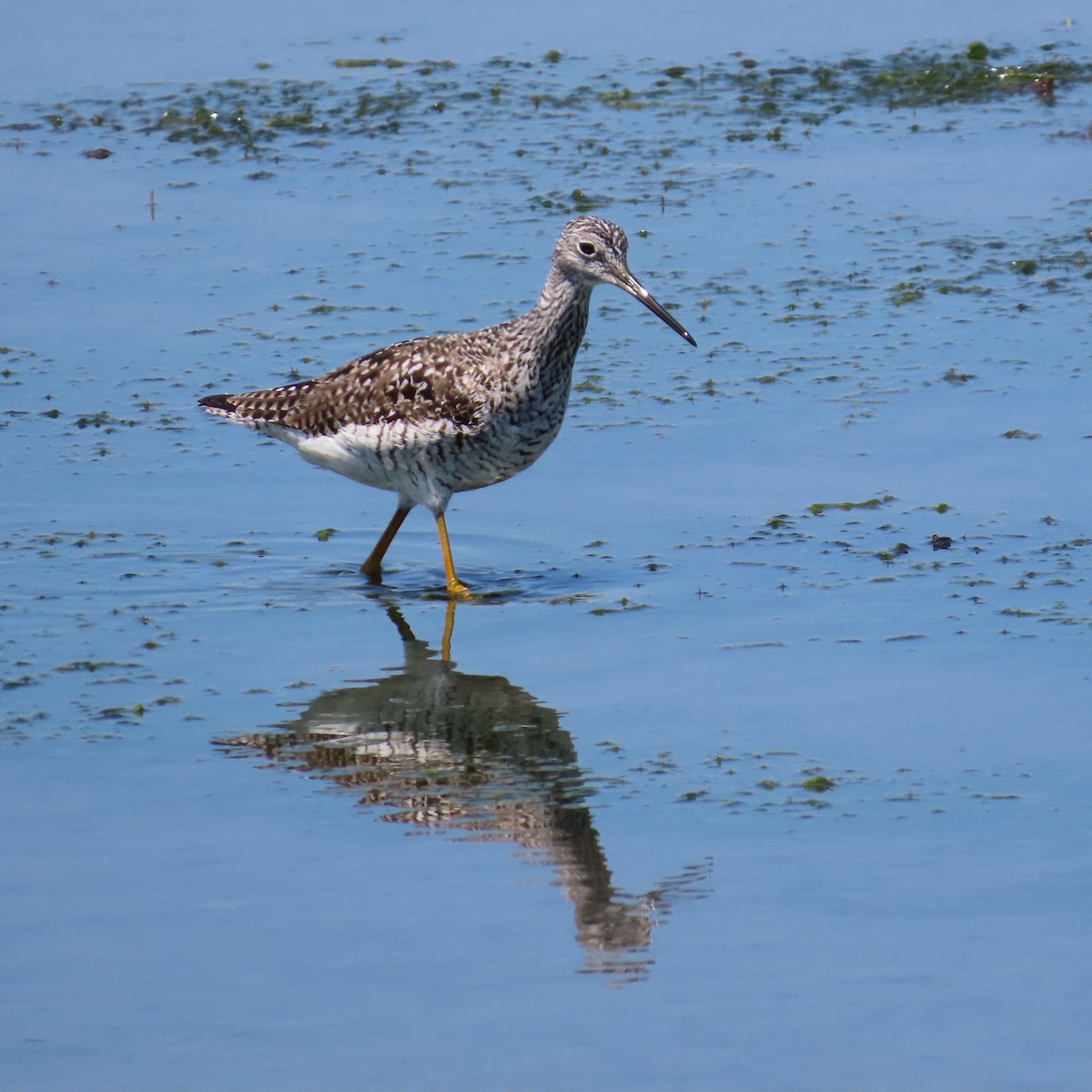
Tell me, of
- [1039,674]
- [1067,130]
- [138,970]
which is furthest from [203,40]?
[138,970]

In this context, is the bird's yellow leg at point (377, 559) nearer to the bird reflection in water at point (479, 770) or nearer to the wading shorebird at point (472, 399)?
the wading shorebird at point (472, 399)

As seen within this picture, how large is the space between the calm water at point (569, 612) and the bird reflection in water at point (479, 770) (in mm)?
22

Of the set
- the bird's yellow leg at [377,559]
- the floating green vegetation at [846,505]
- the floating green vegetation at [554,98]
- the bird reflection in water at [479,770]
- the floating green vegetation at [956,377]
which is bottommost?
the bird reflection in water at [479,770]

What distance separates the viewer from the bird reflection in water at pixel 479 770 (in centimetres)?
671

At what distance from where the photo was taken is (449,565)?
9742 mm

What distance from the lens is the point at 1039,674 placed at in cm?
841

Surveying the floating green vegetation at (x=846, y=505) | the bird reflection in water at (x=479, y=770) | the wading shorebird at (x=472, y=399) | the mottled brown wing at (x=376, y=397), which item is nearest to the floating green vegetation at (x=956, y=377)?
the floating green vegetation at (x=846, y=505)

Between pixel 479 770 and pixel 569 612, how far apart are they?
169cm

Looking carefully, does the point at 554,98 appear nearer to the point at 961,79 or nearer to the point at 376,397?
the point at 961,79

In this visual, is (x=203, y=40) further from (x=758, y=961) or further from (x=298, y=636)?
(x=758, y=961)

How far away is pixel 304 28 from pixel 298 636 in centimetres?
1184

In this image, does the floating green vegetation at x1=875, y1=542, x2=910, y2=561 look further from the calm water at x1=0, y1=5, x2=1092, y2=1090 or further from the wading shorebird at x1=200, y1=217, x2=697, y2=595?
the wading shorebird at x1=200, y1=217, x2=697, y2=595

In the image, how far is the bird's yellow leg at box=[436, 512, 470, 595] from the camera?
31.9ft

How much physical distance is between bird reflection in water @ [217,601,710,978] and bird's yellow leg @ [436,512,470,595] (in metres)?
0.72
